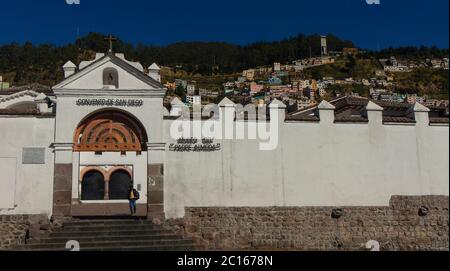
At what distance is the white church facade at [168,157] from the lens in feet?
55.2

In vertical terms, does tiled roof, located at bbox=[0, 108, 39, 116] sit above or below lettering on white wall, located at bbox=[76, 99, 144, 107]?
below

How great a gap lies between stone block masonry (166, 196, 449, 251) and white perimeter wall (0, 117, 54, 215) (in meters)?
4.31

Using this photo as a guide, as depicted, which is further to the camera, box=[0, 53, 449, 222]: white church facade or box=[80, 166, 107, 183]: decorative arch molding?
box=[80, 166, 107, 183]: decorative arch molding

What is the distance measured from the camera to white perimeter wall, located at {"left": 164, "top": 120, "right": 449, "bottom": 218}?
57.2 ft

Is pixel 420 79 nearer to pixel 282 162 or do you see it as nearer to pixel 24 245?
pixel 282 162

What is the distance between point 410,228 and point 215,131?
782 cm

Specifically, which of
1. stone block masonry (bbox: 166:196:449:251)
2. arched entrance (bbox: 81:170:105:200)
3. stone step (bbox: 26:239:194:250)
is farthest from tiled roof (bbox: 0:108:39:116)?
stone block masonry (bbox: 166:196:449:251)

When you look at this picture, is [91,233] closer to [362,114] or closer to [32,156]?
[32,156]

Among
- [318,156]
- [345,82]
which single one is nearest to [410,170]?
[318,156]

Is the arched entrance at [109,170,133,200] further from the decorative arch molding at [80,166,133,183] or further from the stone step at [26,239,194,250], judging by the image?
the stone step at [26,239,194,250]

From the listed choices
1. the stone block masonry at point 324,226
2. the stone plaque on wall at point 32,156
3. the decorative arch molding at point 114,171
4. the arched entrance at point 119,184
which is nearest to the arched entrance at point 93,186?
the decorative arch molding at point 114,171

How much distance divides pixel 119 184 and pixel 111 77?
3745 mm

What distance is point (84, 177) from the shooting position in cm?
1759

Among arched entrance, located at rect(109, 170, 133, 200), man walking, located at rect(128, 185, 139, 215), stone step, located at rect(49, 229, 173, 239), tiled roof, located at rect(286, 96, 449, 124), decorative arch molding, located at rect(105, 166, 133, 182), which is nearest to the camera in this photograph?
stone step, located at rect(49, 229, 173, 239)
